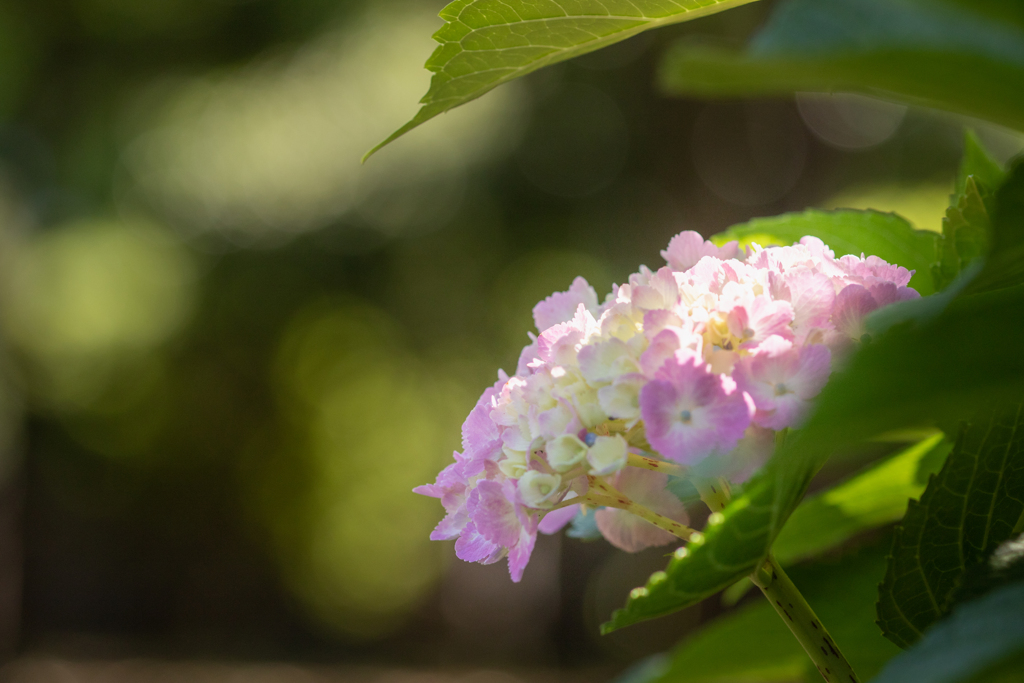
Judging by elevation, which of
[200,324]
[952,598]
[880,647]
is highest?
[952,598]

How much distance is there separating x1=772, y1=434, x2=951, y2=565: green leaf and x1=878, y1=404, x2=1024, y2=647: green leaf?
4.7 inches

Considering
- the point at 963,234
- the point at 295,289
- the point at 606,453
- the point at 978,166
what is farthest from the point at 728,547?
the point at 295,289

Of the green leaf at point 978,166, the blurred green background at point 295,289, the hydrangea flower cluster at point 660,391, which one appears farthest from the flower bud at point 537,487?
the blurred green background at point 295,289

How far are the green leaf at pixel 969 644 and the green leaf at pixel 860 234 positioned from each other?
24cm

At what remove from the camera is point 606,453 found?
0.27 m

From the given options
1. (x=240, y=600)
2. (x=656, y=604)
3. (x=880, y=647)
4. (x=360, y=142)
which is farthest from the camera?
(x=240, y=600)

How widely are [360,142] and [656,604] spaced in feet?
13.3

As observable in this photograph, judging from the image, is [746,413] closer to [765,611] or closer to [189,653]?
[765,611]

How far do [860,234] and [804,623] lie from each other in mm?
212

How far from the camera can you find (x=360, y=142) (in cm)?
406

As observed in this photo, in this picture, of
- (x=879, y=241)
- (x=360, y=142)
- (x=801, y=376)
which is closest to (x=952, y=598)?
(x=801, y=376)

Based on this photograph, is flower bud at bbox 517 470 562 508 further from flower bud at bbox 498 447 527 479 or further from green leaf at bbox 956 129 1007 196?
green leaf at bbox 956 129 1007 196

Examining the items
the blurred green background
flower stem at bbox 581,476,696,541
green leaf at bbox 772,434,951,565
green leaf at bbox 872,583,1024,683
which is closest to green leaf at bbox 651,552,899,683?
green leaf at bbox 772,434,951,565

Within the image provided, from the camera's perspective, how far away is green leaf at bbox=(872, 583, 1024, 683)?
0.16 meters
